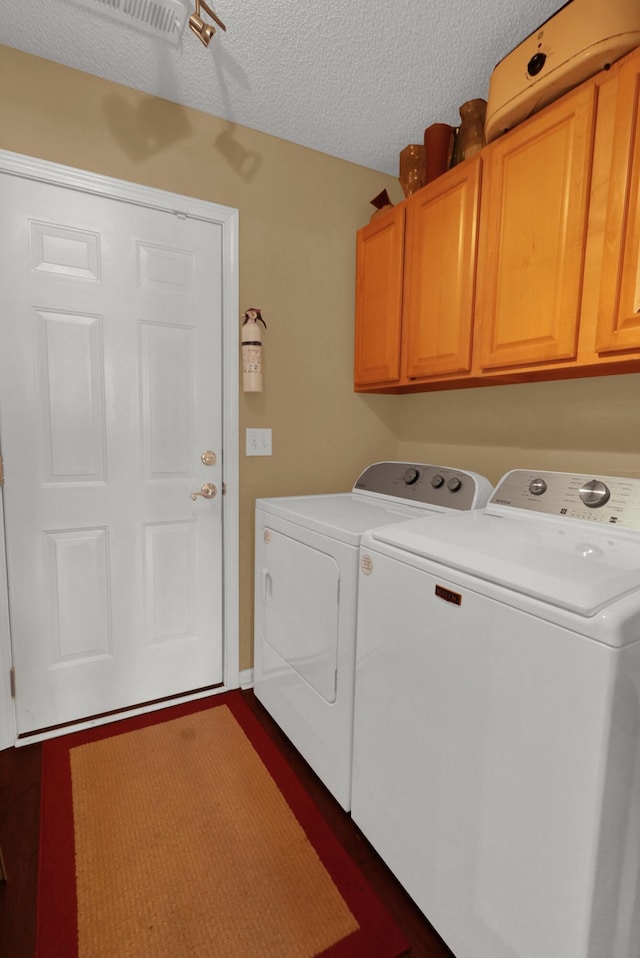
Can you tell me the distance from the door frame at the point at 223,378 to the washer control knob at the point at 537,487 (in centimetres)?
119

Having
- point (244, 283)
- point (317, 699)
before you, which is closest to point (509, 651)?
point (317, 699)

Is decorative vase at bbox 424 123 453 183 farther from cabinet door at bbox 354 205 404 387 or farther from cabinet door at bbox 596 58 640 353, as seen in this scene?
cabinet door at bbox 596 58 640 353

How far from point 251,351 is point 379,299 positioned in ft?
2.07

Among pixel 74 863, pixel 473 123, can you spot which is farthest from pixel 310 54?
pixel 74 863

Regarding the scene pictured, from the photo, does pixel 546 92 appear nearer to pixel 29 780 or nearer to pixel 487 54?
pixel 487 54

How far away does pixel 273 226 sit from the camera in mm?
2010

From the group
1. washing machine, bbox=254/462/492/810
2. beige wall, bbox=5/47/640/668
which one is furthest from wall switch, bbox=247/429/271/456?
washing machine, bbox=254/462/492/810

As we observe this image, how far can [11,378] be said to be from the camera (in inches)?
63.6

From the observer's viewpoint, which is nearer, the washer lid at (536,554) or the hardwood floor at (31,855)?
the washer lid at (536,554)

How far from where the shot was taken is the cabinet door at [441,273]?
5.20ft

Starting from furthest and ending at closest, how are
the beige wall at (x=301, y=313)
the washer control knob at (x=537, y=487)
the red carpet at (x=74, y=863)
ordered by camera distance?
the beige wall at (x=301, y=313), the washer control knob at (x=537, y=487), the red carpet at (x=74, y=863)

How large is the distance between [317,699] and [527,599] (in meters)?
0.96

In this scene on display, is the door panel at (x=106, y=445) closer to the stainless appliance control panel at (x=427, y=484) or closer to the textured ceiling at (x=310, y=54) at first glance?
the textured ceiling at (x=310, y=54)

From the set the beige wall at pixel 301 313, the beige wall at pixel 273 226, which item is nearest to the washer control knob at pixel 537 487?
the beige wall at pixel 301 313
